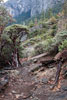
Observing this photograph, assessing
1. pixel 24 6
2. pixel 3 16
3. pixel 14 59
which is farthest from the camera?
pixel 24 6

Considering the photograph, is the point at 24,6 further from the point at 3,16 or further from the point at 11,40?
the point at 3,16

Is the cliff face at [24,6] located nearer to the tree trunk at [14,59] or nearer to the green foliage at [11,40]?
the green foliage at [11,40]

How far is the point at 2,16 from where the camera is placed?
7.25m

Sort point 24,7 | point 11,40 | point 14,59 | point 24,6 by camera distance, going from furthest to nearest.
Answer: point 24,7, point 24,6, point 14,59, point 11,40

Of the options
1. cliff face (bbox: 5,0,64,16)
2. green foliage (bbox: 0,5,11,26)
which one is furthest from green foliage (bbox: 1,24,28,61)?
cliff face (bbox: 5,0,64,16)

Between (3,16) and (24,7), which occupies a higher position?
(24,7)

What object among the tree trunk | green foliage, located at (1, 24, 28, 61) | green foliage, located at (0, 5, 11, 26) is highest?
green foliage, located at (0, 5, 11, 26)

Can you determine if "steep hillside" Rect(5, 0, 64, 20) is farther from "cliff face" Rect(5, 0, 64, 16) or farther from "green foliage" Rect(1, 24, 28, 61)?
"green foliage" Rect(1, 24, 28, 61)

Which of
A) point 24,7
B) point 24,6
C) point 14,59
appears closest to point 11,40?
point 14,59

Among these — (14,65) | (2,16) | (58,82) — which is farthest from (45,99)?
(14,65)

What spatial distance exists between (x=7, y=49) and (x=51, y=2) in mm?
82950

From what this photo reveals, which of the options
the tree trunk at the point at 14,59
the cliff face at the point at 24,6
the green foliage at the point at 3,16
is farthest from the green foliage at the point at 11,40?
the cliff face at the point at 24,6

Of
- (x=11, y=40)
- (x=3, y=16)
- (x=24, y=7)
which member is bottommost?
(x=11, y=40)

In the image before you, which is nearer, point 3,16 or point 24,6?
point 3,16
